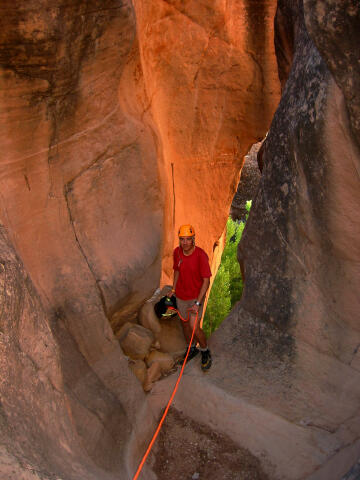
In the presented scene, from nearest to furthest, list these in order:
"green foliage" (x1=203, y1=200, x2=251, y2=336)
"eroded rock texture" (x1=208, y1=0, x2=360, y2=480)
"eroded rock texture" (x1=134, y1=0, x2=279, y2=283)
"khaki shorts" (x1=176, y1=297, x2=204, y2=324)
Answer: "eroded rock texture" (x1=208, y1=0, x2=360, y2=480) < "khaki shorts" (x1=176, y1=297, x2=204, y2=324) < "eroded rock texture" (x1=134, y1=0, x2=279, y2=283) < "green foliage" (x1=203, y1=200, x2=251, y2=336)

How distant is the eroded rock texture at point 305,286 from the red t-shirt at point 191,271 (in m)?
0.35

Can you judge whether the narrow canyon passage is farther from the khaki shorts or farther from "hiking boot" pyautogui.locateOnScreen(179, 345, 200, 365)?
the khaki shorts

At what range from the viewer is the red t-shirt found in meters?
3.64

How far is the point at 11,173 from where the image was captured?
3088 millimetres

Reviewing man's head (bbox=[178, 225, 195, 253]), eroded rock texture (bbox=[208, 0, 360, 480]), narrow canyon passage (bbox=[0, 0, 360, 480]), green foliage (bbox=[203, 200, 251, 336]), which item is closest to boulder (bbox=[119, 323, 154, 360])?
narrow canyon passage (bbox=[0, 0, 360, 480])

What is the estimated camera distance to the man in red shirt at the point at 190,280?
361cm

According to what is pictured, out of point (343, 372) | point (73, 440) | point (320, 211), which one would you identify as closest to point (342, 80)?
point (320, 211)

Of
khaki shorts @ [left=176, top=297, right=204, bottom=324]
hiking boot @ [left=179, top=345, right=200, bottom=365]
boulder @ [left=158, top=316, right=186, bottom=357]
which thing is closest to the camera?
khaki shorts @ [left=176, top=297, right=204, bottom=324]

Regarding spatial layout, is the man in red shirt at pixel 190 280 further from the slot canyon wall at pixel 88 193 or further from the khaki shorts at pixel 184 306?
the slot canyon wall at pixel 88 193

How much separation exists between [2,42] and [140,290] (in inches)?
81.1

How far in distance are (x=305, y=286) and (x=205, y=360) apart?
3.09 feet

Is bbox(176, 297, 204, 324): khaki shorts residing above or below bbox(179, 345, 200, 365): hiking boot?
above

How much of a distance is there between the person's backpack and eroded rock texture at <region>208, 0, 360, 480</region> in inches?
17.9

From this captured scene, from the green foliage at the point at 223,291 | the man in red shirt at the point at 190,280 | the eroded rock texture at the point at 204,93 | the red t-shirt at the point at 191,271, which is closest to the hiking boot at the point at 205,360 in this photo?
the man in red shirt at the point at 190,280
